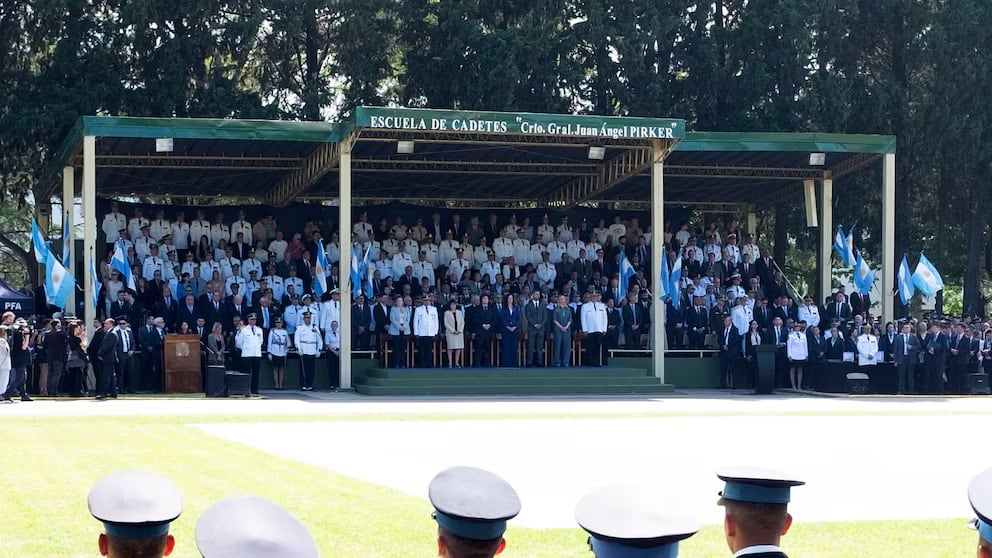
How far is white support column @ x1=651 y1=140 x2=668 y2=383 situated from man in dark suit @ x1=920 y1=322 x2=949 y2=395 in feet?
19.3

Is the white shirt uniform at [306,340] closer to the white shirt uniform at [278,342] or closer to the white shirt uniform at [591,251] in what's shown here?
the white shirt uniform at [278,342]

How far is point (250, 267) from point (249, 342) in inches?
179

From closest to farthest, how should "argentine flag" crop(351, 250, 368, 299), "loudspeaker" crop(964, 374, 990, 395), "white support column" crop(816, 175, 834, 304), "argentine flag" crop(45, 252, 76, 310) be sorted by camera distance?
"argentine flag" crop(45, 252, 76, 310) < "argentine flag" crop(351, 250, 368, 299) < "loudspeaker" crop(964, 374, 990, 395) < "white support column" crop(816, 175, 834, 304)

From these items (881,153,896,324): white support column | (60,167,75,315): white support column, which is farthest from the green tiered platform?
(60,167,75,315): white support column

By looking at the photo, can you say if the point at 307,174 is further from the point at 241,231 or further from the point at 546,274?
the point at 546,274

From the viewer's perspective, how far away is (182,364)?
27.2 metres

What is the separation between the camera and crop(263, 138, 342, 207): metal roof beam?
1169 inches

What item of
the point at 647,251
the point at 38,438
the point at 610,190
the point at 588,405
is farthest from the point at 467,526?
the point at 610,190

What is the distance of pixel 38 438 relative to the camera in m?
16.8

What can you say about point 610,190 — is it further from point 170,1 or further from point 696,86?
point 170,1

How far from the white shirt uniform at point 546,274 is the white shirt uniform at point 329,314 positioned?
5.98 m

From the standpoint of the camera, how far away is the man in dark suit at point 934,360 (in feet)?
102

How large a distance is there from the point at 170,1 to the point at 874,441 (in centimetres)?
2662

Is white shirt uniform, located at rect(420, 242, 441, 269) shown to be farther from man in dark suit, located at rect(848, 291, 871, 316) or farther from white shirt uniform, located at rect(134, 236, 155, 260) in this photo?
man in dark suit, located at rect(848, 291, 871, 316)
